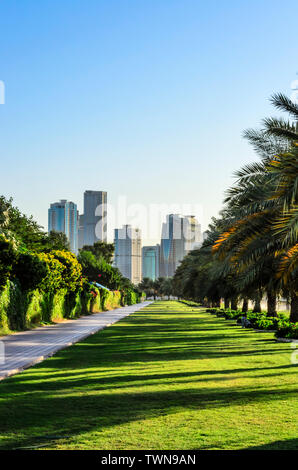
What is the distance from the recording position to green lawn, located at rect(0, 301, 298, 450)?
615 cm

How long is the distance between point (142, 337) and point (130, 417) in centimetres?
1475

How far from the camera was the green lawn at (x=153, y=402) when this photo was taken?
20.2 feet

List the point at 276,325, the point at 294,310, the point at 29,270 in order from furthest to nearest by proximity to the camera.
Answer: the point at 276,325, the point at 29,270, the point at 294,310

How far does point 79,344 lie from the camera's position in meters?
19.0

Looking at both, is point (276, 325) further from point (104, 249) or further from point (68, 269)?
point (104, 249)

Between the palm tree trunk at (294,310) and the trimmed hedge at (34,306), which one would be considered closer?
the palm tree trunk at (294,310)

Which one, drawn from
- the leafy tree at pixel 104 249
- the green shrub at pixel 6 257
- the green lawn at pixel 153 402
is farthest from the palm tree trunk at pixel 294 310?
the leafy tree at pixel 104 249

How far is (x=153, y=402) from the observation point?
834 cm

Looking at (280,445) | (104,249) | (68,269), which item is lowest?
(280,445)

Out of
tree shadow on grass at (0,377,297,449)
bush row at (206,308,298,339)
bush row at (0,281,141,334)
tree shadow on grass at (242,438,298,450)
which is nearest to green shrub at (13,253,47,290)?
bush row at (0,281,141,334)

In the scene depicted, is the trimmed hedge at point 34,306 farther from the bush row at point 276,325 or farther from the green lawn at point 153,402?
the bush row at point 276,325

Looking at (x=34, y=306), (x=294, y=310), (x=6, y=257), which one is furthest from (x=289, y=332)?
(x=34, y=306)

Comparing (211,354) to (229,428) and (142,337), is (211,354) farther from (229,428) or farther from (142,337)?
(229,428)
